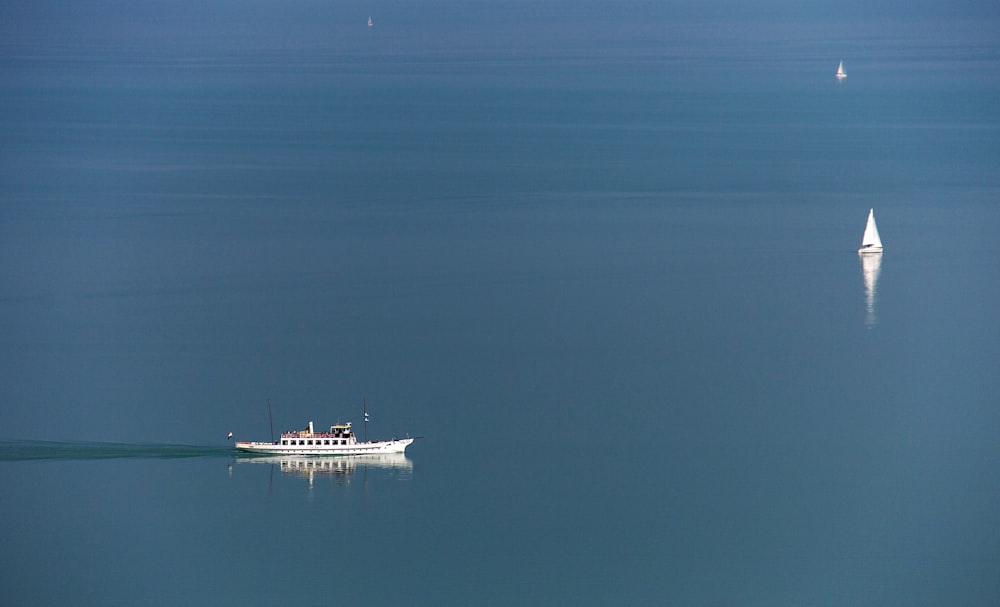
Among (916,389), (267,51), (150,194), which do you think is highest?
(267,51)

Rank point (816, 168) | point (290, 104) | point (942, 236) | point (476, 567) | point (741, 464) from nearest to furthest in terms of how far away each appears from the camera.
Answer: point (476, 567) → point (741, 464) → point (942, 236) → point (816, 168) → point (290, 104)

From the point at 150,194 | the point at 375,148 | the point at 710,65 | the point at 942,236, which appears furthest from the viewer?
the point at 710,65

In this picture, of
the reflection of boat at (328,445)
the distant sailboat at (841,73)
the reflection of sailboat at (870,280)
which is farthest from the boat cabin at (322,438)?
the distant sailboat at (841,73)

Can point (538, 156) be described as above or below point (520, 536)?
above

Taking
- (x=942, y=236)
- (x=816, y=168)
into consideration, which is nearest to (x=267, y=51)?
(x=816, y=168)

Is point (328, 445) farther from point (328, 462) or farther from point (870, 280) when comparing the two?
point (870, 280)

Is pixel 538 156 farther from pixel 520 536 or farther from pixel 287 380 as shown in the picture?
pixel 520 536

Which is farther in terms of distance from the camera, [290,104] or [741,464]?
[290,104]

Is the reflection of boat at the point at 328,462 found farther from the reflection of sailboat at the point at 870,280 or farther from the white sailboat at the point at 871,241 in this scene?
the white sailboat at the point at 871,241
